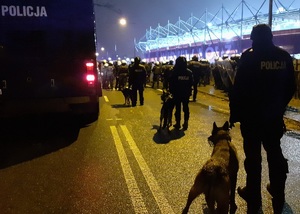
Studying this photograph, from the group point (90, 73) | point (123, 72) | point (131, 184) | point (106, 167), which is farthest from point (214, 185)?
point (123, 72)

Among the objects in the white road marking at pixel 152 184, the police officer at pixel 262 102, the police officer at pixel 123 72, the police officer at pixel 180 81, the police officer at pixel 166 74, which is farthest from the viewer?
the police officer at pixel 123 72

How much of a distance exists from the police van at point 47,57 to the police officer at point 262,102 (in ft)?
16.5

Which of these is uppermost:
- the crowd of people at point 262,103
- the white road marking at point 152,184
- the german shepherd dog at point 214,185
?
the crowd of people at point 262,103

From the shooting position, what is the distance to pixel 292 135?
856cm

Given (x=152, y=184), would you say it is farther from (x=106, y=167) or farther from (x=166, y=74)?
(x=166, y=74)

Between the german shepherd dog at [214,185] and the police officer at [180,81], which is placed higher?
the police officer at [180,81]

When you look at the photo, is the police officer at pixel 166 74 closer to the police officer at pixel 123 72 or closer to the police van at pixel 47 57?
the police officer at pixel 123 72

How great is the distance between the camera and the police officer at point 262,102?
3.80m

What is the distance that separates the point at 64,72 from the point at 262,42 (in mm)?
5338

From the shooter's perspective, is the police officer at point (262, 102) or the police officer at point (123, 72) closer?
the police officer at point (262, 102)


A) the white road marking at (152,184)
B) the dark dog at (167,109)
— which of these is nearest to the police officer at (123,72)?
the dark dog at (167,109)

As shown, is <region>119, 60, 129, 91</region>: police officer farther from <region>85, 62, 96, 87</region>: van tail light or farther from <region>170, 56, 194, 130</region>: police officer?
<region>85, 62, 96, 87</region>: van tail light

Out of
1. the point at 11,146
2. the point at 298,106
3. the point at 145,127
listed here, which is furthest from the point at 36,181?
the point at 298,106

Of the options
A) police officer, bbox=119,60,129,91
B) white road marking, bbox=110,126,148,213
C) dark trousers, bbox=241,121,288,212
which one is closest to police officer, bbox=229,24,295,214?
dark trousers, bbox=241,121,288,212
